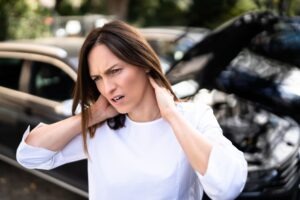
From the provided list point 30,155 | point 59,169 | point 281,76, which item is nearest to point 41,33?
point 59,169

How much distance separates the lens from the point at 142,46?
5.21 feet

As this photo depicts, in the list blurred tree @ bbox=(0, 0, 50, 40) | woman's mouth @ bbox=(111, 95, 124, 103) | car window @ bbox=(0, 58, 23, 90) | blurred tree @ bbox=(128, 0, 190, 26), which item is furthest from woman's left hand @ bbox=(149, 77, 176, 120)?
blurred tree @ bbox=(128, 0, 190, 26)

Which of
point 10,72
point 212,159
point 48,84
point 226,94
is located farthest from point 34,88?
point 212,159

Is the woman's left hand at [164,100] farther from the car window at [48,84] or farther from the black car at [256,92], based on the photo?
the car window at [48,84]

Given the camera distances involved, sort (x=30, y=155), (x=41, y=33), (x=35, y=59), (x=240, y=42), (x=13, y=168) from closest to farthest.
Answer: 1. (x=30, y=155)
2. (x=240, y=42)
3. (x=35, y=59)
4. (x=13, y=168)
5. (x=41, y=33)

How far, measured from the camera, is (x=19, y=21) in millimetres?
13773

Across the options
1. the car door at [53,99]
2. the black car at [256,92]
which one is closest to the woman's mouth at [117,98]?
the black car at [256,92]

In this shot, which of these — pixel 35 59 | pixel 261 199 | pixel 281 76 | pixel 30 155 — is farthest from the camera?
pixel 35 59

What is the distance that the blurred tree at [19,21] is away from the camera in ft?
44.5

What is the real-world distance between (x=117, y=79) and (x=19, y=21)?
12.9 m

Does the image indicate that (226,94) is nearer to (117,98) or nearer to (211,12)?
(117,98)

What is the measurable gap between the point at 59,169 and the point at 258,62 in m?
1.74

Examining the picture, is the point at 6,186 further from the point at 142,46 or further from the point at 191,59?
the point at 142,46

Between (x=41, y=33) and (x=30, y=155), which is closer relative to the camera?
(x=30, y=155)
